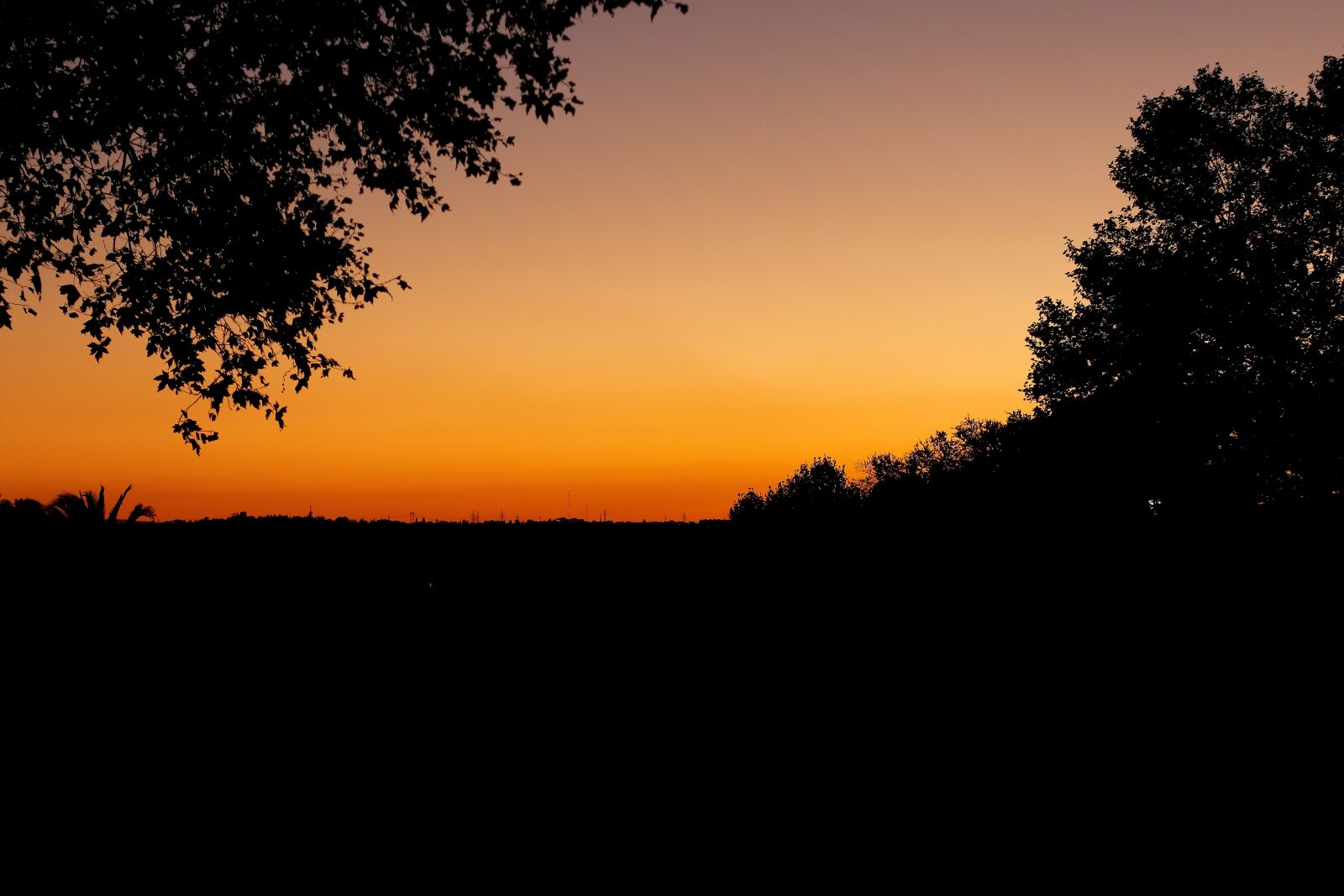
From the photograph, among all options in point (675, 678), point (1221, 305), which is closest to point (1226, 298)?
point (1221, 305)

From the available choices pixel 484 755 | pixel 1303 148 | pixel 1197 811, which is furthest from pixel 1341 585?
pixel 1303 148

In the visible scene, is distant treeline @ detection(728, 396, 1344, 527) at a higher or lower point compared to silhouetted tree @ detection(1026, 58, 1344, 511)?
lower

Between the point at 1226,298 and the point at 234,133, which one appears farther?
the point at 1226,298

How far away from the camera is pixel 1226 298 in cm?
2309

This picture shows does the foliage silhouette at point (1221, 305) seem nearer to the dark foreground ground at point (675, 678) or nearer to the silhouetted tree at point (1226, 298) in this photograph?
the silhouetted tree at point (1226, 298)

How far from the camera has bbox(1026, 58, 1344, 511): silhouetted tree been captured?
22812 mm

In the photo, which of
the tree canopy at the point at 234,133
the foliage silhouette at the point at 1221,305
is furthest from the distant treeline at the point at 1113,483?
the tree canopy at the point at 234,133

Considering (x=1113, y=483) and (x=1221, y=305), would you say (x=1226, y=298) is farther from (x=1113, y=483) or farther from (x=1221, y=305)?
(x=1113, y=483)

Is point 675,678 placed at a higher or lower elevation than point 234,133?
lower

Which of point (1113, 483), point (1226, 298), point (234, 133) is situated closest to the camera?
point (234, 133)

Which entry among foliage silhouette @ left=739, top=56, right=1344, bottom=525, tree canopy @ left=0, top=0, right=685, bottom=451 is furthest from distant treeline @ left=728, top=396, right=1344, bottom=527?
tree canopy @ left=0, top=0, right=685, bottom=451

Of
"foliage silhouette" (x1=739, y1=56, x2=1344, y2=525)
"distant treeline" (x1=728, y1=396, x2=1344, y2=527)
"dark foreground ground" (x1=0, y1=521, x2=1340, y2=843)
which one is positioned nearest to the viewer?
"dark foreground ground" (x1=0, y1=521, x2=1340, y2=843)

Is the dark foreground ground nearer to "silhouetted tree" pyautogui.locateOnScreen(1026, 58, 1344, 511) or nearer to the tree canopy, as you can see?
the tree canopy

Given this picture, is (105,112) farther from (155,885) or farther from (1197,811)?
(1197,811)
